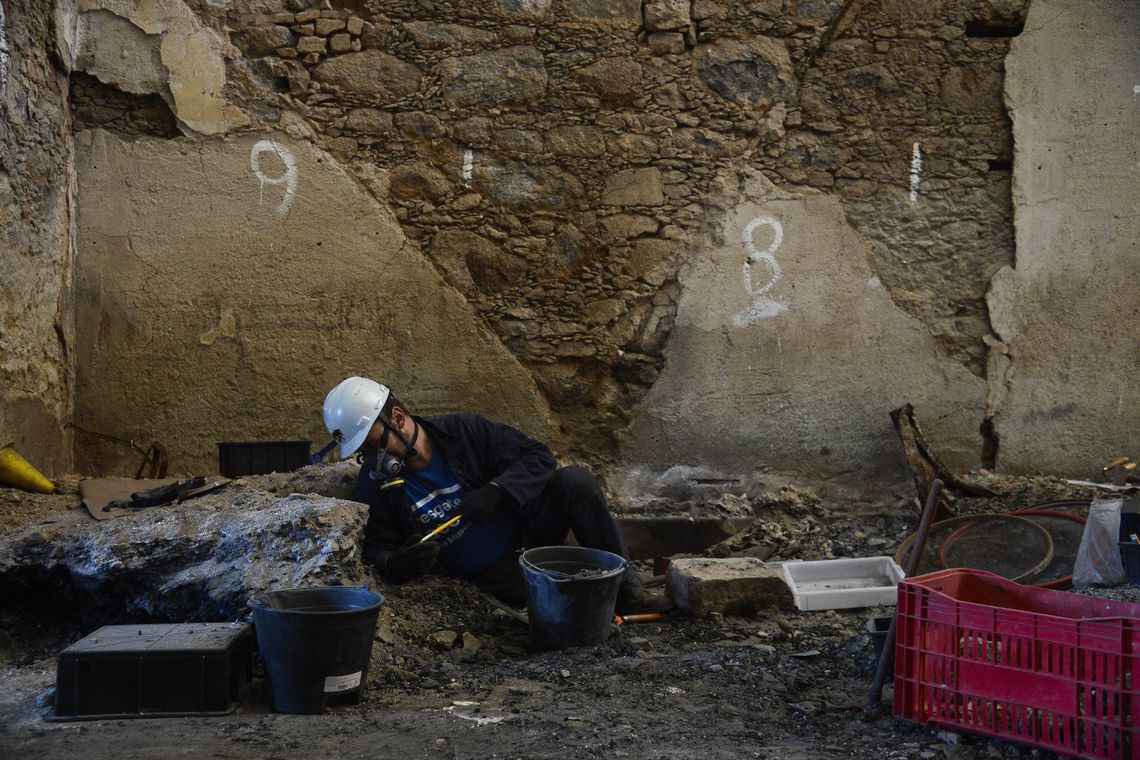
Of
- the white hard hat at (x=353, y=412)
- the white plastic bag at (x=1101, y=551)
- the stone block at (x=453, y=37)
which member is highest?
the stone block at (x=453, y=37)

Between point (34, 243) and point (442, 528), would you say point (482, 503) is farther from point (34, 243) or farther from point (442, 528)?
point (34, 243)

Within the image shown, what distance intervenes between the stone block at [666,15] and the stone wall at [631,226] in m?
0.02

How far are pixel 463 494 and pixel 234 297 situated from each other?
207 centimetres

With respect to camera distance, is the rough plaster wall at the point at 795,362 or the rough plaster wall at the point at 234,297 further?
the rough plaster wall at the point at 795,362

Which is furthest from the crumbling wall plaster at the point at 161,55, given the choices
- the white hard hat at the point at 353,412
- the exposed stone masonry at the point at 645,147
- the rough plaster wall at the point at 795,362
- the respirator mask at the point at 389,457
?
the rough plaster wall at the point at 795,362

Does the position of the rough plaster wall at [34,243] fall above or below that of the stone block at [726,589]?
above

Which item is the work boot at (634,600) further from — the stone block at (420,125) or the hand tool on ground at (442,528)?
the stone block at (420,125)

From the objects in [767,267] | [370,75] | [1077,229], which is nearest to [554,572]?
[767,267]

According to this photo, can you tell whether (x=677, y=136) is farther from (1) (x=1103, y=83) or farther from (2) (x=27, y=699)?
(2) (x=27, y=699)

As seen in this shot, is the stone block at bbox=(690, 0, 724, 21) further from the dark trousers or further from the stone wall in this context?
the dark trousers

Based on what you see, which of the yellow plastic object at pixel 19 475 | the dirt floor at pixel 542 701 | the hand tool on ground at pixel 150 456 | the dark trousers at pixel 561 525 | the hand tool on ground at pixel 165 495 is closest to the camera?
the dirt floor at pixel 542 701

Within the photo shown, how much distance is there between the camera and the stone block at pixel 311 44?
210 inches

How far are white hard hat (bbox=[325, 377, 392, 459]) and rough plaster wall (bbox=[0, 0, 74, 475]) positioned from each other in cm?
172

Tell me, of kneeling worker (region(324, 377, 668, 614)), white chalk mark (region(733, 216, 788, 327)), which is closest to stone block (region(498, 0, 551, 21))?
white chalk mark (region(733, 216, 788, 327))
